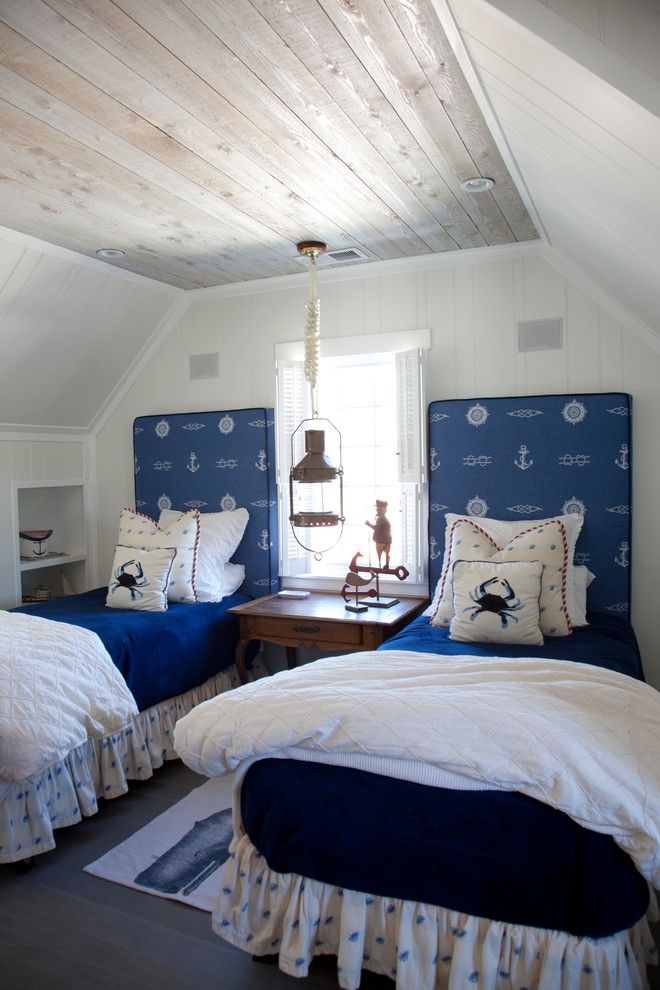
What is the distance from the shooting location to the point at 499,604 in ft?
9.53

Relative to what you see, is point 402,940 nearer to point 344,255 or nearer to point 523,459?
point 523,459

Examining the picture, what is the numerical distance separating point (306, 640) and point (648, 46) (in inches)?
113

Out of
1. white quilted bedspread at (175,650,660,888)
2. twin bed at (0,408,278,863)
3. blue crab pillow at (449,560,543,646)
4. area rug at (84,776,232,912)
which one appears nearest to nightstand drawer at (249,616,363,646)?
twin bed at (0,408,278,863)

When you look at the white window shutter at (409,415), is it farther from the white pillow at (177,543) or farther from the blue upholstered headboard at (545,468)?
the white pillow at (177,543)

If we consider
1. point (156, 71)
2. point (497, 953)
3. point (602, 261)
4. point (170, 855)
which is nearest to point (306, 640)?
point (170, 855)

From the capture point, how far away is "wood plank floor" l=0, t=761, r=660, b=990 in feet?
6.66

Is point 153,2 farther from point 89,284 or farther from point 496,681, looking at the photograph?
point 89,284

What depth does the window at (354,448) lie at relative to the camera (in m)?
3.92

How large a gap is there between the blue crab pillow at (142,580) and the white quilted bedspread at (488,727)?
1539mm

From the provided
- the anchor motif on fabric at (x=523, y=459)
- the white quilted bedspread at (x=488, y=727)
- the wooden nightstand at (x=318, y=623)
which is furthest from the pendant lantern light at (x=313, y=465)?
the white quilted bedspread at (x=488, y=727)

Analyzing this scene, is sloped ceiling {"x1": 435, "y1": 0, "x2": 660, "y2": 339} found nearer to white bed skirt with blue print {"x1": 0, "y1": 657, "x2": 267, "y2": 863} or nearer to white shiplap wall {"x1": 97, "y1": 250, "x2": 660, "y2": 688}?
white shiplap wall {"x1": 97, "y1": 250, "x2": 660, "y2": 688}

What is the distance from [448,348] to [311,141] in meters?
1.64

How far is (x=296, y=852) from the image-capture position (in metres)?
1.93

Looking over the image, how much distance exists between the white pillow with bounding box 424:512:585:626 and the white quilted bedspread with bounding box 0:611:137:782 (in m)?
1.49
